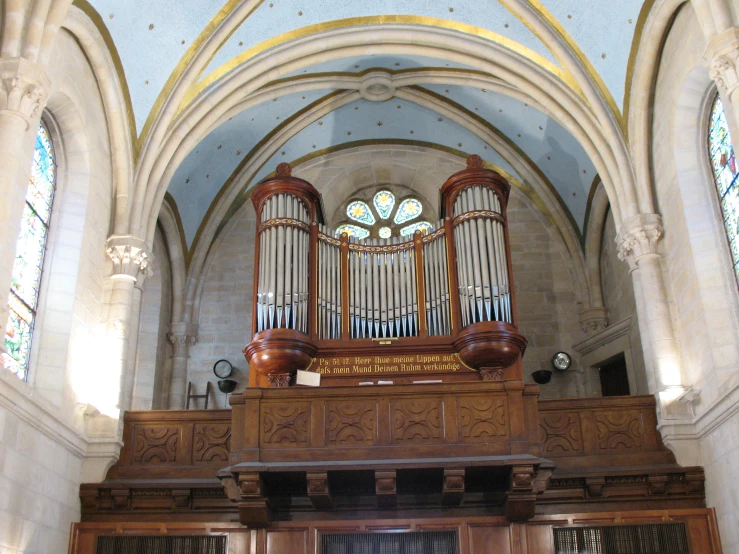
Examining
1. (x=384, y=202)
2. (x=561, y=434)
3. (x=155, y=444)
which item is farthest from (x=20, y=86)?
(x=384, y=202)

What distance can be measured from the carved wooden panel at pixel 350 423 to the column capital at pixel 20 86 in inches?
178

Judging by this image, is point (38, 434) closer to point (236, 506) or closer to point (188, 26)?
point (236, 506)

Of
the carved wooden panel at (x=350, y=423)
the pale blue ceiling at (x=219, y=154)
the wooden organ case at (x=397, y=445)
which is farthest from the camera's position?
the pale blue ceiling at (x=219, y=154)

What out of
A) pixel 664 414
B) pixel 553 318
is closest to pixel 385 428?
pixel 664 414

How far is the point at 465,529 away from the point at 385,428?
1.65m

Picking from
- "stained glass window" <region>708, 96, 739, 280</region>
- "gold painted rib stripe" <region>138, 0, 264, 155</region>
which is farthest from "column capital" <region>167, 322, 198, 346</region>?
"stained glass window" <region>708, 96, 739, 280</region>

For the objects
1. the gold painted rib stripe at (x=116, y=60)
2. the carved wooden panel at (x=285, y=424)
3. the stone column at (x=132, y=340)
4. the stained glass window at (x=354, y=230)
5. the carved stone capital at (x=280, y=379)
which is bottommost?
the carved wooden panel at (x=285, y=424)

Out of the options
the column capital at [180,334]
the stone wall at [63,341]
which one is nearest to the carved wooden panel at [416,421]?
the stone wall at [63,341]

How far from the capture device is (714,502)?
990cm

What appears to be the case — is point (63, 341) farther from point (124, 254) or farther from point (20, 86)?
point (20, 86)

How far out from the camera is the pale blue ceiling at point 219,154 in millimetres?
14453

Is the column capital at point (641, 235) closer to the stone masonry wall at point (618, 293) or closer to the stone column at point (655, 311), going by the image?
the stone column at point (655, 311)

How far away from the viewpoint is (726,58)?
27.3ft

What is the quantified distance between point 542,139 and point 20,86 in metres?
8.87
